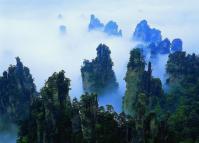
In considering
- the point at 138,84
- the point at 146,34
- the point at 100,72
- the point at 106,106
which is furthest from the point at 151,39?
the point at 106,106

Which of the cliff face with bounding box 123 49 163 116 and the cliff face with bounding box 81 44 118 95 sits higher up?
the cliff face with bounding box 81 44 118 95

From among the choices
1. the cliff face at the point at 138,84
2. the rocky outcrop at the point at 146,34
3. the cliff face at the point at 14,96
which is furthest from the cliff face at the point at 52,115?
the rocky outcrop at the point at 146,34

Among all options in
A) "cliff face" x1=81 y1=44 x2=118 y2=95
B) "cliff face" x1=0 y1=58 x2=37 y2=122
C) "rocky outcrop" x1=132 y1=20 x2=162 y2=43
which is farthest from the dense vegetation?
"rocky outcrop" x1=132 y1=20 x2=162 y2=43

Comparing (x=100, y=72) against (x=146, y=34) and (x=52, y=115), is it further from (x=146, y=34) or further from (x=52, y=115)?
(x=146, y=34)

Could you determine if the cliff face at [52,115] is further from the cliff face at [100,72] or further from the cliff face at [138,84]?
the cliff face at [100,72]

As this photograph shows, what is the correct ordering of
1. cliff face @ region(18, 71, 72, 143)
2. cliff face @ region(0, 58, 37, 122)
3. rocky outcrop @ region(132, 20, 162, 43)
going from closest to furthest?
cliff face @ region(18, 71, 72, 143), cliff face @ region(0, 58, 37, 122), rocky outcrop @ region(132, 20, 162, 43)

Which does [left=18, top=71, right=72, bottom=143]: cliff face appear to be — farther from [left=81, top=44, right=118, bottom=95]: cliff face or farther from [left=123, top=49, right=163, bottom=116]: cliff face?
[left=81, top=44, right=118, bottom=95]: cliff face

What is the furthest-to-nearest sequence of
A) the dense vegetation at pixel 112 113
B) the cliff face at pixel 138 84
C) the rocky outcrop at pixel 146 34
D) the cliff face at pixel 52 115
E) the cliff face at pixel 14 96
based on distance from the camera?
1. the rocky outcrop at pixel 146 34
2. the cliff face at pixel 14 96
3. the cliff face at pixel 138 84
4. the cliff face at pixel 52 115
5. the dense vegetation at pixel 112 113
